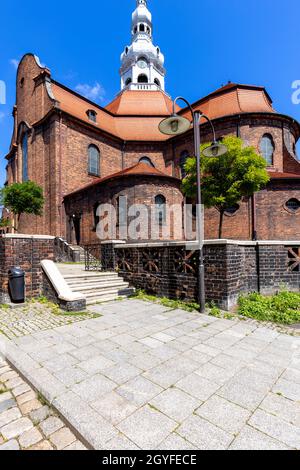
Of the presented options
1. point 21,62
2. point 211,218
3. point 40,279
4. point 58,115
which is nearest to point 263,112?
point 211,218

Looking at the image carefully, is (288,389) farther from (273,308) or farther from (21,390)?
(273,308)

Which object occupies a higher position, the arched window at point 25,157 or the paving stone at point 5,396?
the arched window at point 25,157

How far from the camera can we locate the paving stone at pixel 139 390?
2574 mm

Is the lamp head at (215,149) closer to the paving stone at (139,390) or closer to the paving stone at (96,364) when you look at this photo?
the paving stone at (96,364)

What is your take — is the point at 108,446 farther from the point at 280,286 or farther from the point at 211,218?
the point at 211,218

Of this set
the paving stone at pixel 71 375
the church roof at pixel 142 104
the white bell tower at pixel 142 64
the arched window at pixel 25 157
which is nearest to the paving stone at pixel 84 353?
the paving stone at pixel 71 375

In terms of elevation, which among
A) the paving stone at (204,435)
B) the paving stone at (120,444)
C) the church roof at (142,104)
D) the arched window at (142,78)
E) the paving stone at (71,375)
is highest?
the arched window at (142,78)

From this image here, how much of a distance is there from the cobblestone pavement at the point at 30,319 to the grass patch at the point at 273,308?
13.2 ft

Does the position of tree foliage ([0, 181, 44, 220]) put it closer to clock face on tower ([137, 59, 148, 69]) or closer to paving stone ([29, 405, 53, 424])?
paving stone ([29, 405, 53, 424])

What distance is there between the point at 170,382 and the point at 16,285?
5.89m

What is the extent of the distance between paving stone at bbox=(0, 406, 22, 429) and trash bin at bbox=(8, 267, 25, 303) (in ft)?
16.7

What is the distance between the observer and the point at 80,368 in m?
3.23

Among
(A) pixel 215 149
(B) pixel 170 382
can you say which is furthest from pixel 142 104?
(B) pixel 170 382

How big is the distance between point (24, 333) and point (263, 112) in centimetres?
2128
